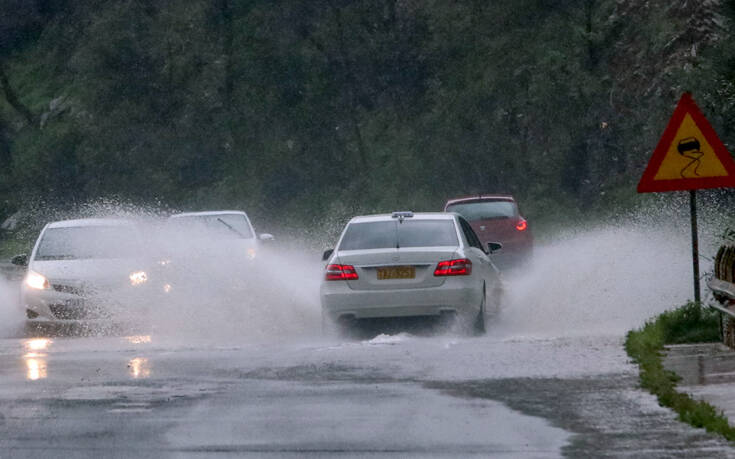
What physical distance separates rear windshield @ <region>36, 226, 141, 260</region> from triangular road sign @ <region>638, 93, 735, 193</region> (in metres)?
9.57

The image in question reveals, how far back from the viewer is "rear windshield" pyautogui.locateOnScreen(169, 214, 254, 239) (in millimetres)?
29500

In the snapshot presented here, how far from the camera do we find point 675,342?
14.7 metres

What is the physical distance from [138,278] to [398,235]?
17.5 ft

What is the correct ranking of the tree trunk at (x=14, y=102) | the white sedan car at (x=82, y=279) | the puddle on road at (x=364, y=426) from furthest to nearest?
the tree trunk at (x=14, y=102), the white sedan car at (x=82, y=279), the puddle on road at (x=364, y=426)

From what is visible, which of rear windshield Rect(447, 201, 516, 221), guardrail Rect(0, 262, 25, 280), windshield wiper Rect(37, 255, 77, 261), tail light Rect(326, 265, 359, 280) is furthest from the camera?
guardrail Rect(0, 262, 25, 280)

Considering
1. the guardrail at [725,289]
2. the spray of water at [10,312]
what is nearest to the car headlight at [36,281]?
the spray of water at [10,312]

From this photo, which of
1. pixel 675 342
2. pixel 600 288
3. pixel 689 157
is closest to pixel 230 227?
pixel 600 288

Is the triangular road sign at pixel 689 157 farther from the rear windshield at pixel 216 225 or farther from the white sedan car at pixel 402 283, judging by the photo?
the rear windshield at pixel 216 225

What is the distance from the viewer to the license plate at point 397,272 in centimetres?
1753

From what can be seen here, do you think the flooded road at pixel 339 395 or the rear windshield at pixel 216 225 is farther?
the rear windshield at pixel 216 225

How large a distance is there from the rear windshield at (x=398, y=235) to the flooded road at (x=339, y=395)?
1062 mm

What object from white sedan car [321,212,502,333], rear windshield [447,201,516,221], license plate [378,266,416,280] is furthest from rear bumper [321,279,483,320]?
rear windshield [447,201,516,221]

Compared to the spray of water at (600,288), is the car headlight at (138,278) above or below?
above

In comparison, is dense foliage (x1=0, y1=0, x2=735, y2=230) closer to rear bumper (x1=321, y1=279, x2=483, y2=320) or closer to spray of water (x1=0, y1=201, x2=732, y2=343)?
spray of water (x1=0, y1=201, x2=732, y2=343)
